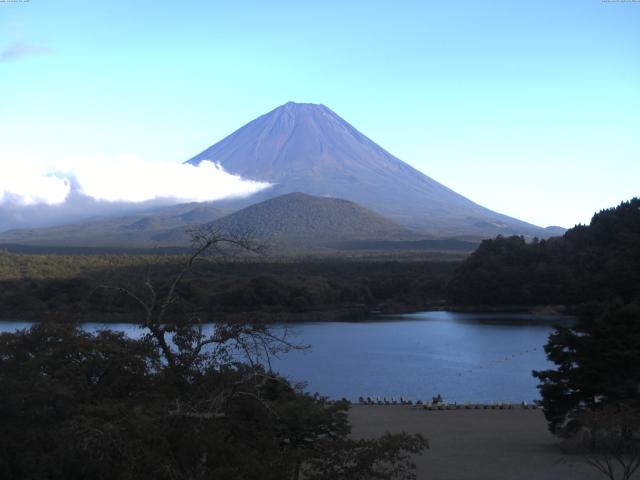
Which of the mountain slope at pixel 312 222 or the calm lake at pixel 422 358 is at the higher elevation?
the mountain slope at pixel 312 222

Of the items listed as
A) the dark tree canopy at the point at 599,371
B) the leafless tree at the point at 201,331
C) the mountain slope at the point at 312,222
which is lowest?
the dark tree canopy at the point at 599,371

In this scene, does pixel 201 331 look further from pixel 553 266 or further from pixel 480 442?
pixel 553 266

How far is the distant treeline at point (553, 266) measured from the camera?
33.9 m

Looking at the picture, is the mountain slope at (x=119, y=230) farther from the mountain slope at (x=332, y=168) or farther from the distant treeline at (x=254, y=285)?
the distant treeline at (x=254, y=285)

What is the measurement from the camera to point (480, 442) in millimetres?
11141

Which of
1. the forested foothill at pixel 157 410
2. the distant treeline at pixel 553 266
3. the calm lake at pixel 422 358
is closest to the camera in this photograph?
the forested foothill at pixel 157 410

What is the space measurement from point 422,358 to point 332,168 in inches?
3288

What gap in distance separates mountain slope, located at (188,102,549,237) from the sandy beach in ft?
257

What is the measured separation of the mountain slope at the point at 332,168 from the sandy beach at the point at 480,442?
3088 inches

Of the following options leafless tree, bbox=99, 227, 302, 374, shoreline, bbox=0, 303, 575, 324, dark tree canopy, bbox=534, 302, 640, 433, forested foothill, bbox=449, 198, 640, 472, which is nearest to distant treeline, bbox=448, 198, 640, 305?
forested foothill, bbox=449, 198, 640, 472

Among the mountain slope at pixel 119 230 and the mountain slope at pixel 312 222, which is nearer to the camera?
the mountain slope at pixel 312 222

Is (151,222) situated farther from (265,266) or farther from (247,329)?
(247,329)

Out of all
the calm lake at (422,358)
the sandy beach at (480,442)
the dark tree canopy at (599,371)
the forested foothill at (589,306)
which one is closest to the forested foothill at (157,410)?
the forested foothill at (589,306)

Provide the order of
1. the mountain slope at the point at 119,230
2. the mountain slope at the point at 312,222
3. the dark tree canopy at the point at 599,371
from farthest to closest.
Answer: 1. the mountain slope at the point at 119,230
2. the mountain slope at the point at 312,222
3. the dark tree canopy at the point at 599,371
